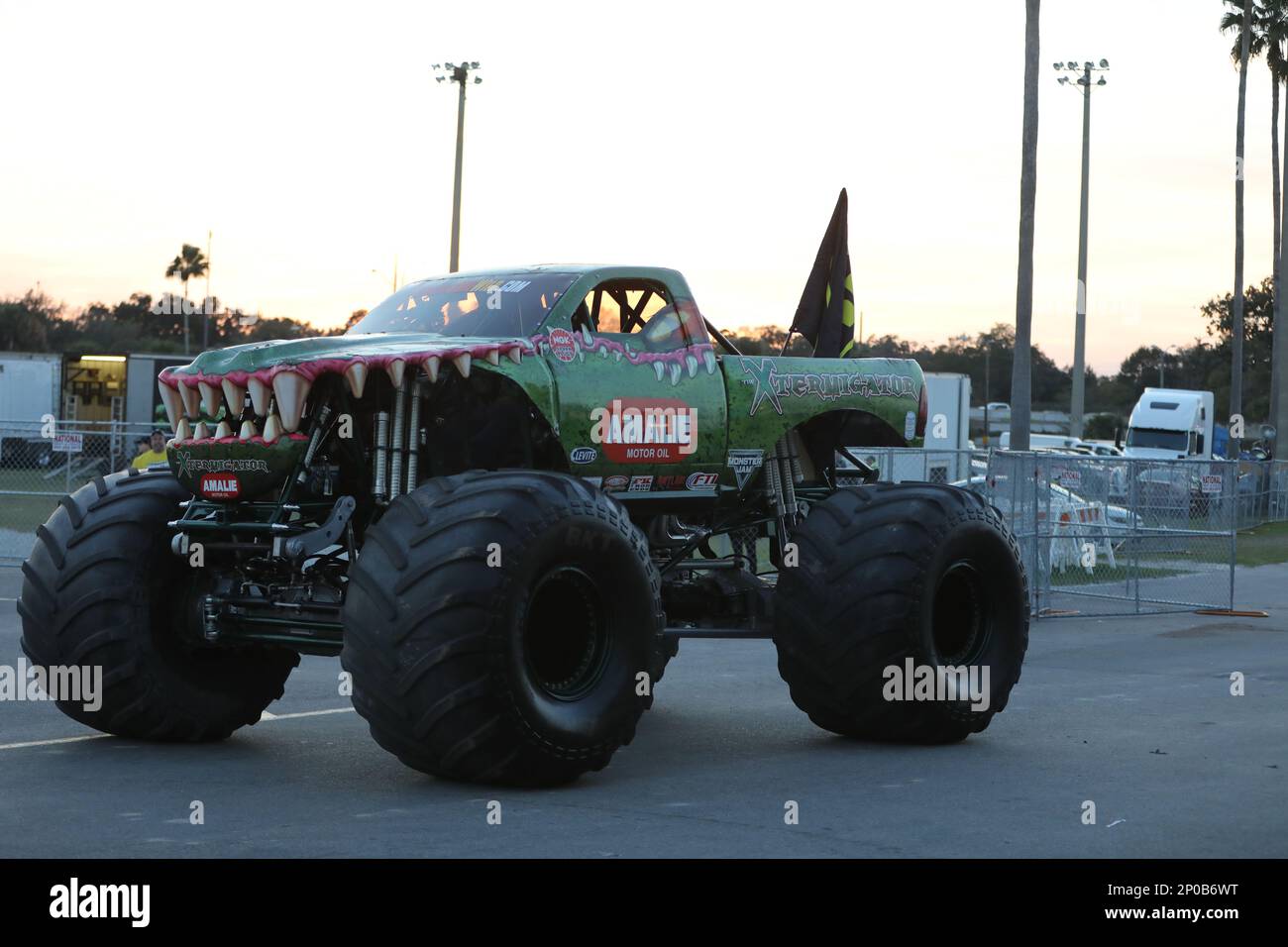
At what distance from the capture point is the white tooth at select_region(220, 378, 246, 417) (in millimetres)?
8797

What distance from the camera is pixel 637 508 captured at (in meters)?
10.2

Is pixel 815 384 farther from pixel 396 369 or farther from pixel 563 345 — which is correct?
pixel 396 369

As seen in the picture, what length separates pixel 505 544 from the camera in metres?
8.05

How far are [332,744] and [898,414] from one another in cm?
416

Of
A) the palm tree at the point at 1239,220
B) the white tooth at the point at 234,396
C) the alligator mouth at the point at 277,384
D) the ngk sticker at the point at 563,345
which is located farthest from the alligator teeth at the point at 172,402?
the palm tree at the point at 1239,220

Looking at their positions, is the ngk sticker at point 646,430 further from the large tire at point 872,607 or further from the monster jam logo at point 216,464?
the monster jam logo at point 216,464

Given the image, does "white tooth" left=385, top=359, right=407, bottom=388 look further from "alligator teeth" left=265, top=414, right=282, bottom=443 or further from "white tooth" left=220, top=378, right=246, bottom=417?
"white tooth" left=220, top=378, right=246, bottom=417

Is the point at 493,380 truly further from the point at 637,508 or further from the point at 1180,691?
the point at 1180,691

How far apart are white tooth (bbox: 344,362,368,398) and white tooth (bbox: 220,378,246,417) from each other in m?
0.66

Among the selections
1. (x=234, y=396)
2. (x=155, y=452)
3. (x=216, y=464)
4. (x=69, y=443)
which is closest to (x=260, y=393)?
(x=234, y=396)

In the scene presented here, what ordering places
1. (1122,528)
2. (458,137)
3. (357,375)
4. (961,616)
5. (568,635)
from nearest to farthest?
(357,375) < (568,635) < (961,616) < (1122,528) < (458,137)

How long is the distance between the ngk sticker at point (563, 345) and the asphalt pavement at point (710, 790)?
2156 mm

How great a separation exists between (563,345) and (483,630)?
2083 mm
